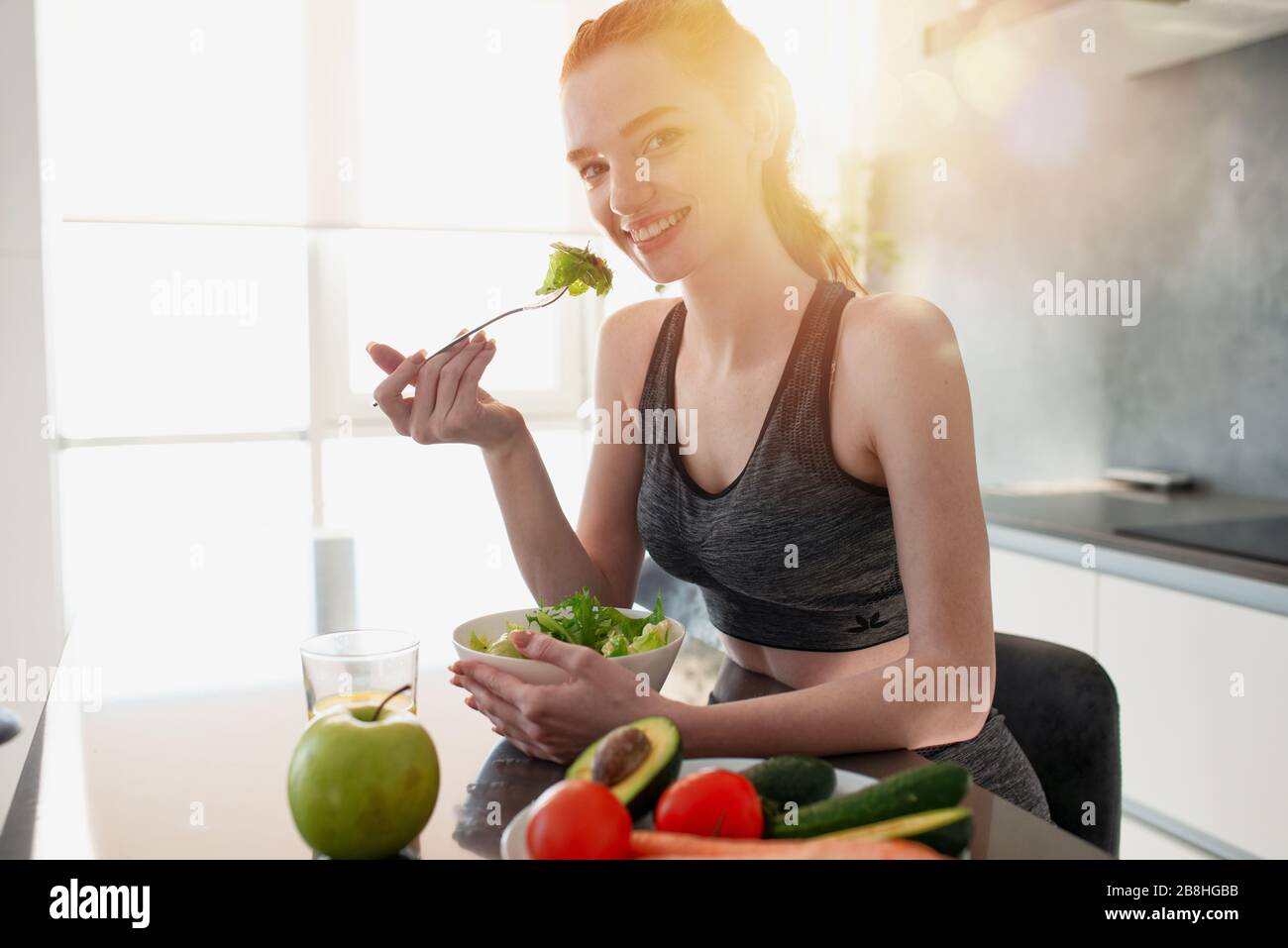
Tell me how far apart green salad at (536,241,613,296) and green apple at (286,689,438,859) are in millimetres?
926

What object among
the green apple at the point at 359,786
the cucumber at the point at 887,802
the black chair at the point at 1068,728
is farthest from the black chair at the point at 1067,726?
the green apple at the point at 359,786

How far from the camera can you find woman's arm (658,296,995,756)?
3.41ft

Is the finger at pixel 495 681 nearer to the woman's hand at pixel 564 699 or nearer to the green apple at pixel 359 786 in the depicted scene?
the woman's hand at pixel 564 699

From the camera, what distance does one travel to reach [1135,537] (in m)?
2.23

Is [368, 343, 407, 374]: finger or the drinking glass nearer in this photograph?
the drinking glass

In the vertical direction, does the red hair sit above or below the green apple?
above

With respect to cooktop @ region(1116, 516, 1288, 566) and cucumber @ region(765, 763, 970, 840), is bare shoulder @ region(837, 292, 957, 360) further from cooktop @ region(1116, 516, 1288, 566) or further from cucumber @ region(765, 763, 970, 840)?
cooktop @ region(1116, 516, 1288, 566)

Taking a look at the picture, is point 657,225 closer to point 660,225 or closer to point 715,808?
point 660,225

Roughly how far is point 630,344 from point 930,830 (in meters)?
1.17

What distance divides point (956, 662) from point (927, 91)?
299cm

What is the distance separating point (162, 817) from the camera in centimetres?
91

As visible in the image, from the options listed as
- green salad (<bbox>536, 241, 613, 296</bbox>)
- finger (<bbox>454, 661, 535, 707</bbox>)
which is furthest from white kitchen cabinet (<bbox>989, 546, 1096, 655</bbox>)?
finger (<bbox>454, 661, 535, 707</bbox>)

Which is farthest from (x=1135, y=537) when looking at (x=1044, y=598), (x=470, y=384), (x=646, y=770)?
(x=646, y=770)
